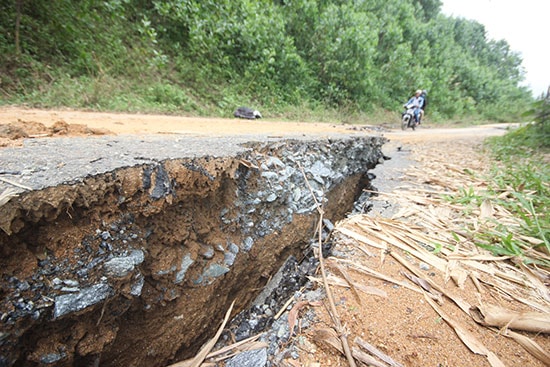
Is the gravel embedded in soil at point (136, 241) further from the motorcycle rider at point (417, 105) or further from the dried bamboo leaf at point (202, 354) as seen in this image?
the motorcycle rider at point (417, 105)

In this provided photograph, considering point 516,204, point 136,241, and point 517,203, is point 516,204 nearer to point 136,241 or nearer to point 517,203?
point 517,203

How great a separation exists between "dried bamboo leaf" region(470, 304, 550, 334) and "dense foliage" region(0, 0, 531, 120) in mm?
4344

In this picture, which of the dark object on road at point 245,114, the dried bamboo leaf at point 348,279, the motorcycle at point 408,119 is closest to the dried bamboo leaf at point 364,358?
the dried bamboo leaf at point 348,279

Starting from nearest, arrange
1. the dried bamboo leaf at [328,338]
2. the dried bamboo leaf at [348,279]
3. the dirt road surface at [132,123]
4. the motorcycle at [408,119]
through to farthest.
A: the dried bamboo leaf at [328,338] < the dried bamboo leaf at [348,279] < the dirt road surface at [132,123] < the motorcycle at [408,119]

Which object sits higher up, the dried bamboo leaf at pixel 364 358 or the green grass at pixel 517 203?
the green grass at pixel 517 203

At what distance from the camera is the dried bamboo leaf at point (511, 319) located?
0.97 m

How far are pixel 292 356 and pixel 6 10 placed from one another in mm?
6329

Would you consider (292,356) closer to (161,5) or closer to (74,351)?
(74,351)

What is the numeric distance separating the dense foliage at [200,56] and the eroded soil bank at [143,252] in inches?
126

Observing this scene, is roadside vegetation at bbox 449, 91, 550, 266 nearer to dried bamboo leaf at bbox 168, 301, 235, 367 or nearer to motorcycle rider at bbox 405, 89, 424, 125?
dried bamboo leaf at bbox 168, 301, 235, 367

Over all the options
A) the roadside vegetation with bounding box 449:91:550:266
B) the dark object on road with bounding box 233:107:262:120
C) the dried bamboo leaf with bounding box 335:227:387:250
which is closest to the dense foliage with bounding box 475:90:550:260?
the roadside vegetation with bounding box 449:91:550:266

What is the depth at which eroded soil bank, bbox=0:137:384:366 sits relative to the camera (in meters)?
0.80

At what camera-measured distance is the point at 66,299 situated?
33.0 inches

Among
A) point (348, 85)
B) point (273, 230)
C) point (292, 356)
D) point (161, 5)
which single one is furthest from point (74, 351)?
point (348, 85)
